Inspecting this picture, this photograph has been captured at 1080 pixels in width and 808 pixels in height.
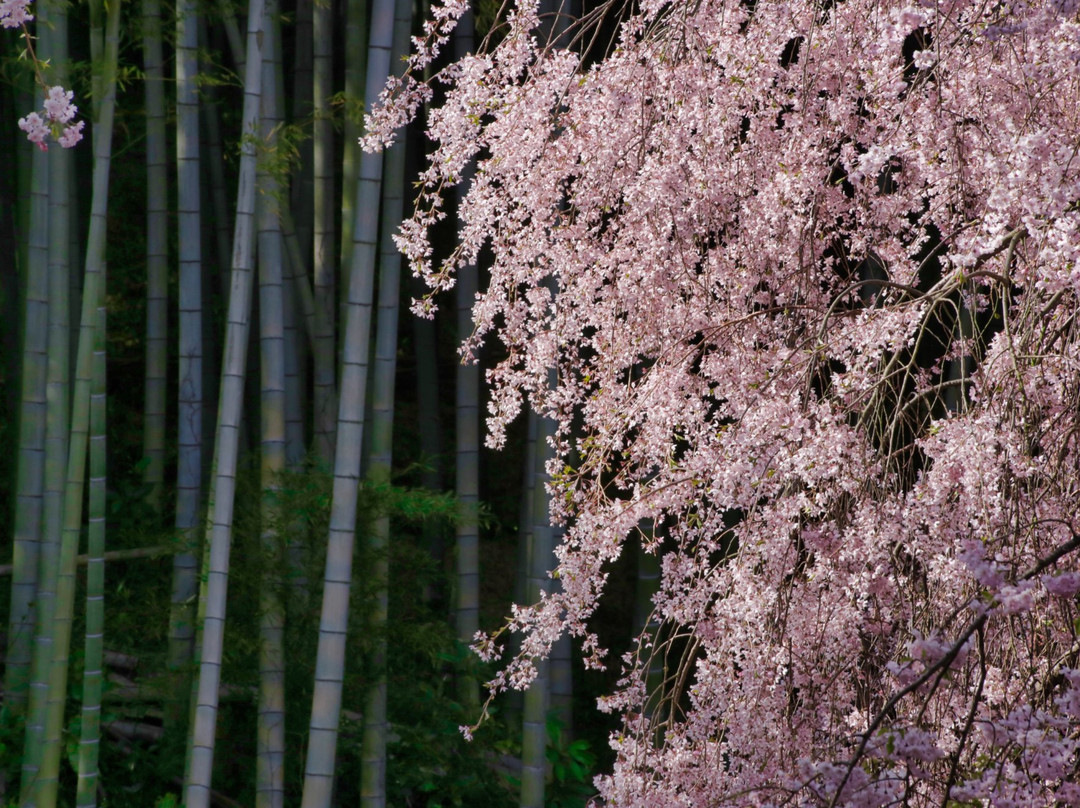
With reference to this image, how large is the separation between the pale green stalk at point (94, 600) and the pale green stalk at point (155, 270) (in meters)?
1.14

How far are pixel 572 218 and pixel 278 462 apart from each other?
4.49ft

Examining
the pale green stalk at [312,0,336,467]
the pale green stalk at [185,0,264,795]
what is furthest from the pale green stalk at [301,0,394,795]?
the pale green stalk at [312,0,336,467]

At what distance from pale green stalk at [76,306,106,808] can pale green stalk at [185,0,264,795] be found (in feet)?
1.29

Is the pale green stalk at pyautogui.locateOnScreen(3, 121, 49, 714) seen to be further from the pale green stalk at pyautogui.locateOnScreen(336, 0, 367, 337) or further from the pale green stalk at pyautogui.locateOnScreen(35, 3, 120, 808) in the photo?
the pale green stalk at pyautogui.locateOnScreen(336, 0, 367, 337)

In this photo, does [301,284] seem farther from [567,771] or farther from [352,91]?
[567,771]

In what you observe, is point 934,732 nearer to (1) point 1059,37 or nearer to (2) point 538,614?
(2) point 538,614

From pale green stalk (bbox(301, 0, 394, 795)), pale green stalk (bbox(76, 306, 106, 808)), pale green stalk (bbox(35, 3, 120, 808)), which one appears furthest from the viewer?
pale green stalk (bbox(76, 306, 106, 808))

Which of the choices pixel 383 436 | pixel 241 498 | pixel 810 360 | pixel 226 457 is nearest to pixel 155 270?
pixel 241 498

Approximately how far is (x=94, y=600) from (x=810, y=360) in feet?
7.99

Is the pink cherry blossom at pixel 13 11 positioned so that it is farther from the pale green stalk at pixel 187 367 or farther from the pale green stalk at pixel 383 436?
the pale green stalk at pixel 187 367

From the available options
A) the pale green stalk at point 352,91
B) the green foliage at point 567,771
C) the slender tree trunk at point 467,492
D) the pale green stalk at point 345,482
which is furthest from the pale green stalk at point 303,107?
the green foliage at point 567,771

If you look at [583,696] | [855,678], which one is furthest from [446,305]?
[855,678]

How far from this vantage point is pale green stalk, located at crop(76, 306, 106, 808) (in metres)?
3.42

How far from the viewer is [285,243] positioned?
4.18 metres
